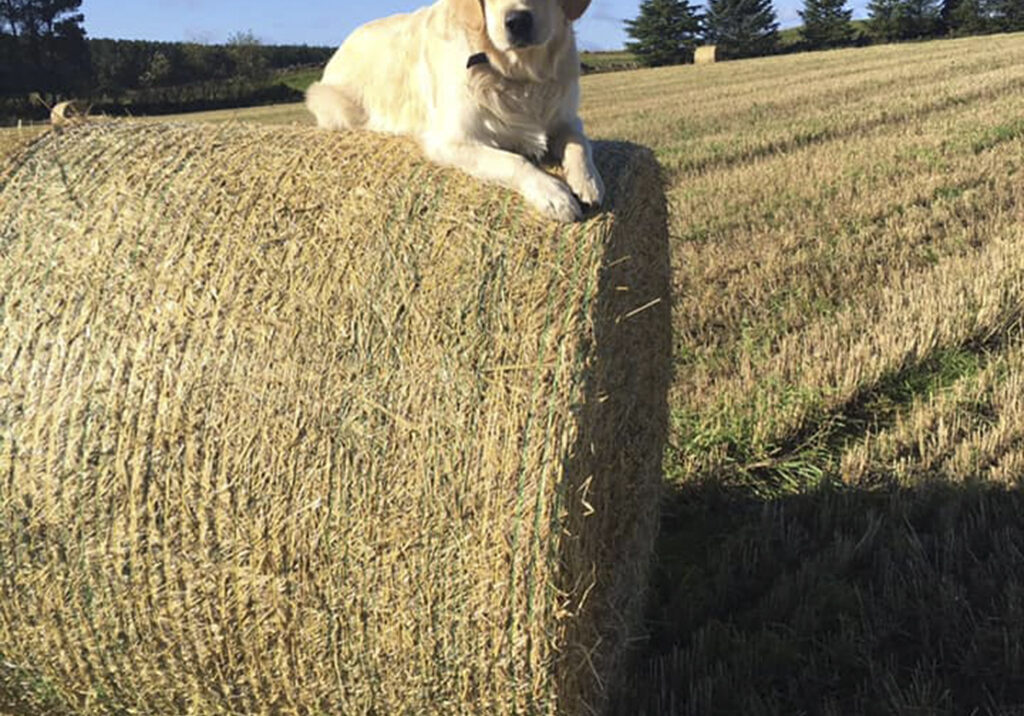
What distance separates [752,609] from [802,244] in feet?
15.2

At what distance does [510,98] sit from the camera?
3168 mm

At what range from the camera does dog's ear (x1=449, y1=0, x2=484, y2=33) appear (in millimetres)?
3088

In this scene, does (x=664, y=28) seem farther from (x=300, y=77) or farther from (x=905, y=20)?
(x=300, y=77)

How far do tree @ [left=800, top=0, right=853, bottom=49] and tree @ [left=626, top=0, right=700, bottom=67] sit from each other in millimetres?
7888

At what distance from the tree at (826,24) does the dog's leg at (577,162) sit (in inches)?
2485

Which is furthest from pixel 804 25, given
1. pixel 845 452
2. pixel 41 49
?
pixel 845 452

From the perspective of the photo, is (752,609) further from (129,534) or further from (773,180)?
(773,180)

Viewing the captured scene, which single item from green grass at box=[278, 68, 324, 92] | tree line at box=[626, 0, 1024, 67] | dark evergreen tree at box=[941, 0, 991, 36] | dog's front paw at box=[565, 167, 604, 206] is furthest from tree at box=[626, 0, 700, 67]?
dog's front paw at box=[565, 167, 604, 206]

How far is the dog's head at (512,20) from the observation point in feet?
9.77

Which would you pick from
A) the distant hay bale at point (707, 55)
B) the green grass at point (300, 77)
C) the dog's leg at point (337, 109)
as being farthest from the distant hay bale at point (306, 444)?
the distant hay bale at point (707, 55)

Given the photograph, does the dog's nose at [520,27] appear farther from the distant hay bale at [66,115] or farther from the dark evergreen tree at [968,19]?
the dark evergreen tree at [968,19]

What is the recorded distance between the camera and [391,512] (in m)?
2.34

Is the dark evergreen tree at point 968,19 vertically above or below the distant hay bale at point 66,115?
above

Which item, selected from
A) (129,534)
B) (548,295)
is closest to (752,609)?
(548,295)
